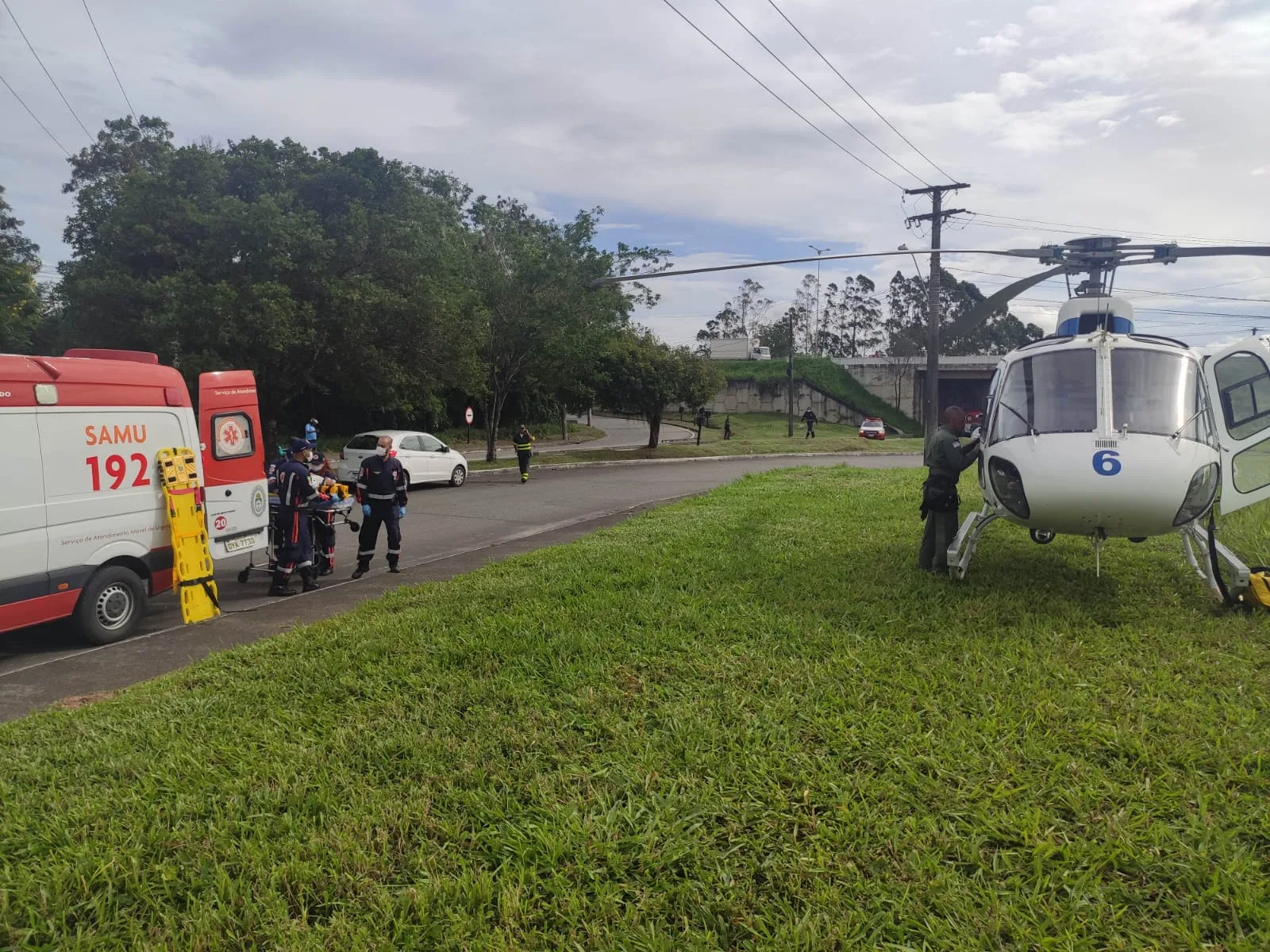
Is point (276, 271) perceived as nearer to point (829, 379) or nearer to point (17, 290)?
point (17, 290)

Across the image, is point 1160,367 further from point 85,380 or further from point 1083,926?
point 85,380

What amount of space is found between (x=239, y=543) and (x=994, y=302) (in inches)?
356

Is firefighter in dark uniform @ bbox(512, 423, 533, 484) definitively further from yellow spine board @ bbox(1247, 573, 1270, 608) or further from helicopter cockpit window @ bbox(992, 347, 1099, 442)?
yellow spine board @ bbox(1247, 573, 1270, 608)

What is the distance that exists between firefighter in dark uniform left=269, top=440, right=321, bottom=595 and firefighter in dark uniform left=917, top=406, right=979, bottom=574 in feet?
21.1

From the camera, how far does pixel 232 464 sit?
8758 mm

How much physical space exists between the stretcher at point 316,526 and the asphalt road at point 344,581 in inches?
7.6

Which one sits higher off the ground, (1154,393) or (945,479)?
(1154,393)

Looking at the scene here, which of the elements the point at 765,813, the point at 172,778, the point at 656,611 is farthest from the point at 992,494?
the point at 172,778

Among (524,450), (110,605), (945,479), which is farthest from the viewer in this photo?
(524,450)

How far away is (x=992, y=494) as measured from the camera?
21.3 feet

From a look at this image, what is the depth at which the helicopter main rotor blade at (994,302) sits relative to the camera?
28.6 feet

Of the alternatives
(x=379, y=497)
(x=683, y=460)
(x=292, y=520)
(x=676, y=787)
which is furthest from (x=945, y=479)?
(x=683, y=460)

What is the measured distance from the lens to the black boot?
8.52m

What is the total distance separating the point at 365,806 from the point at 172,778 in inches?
43.1
